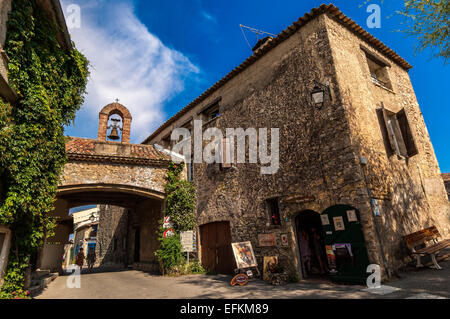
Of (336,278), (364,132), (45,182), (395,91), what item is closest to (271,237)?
(336,278)

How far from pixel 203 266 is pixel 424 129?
37.0ft

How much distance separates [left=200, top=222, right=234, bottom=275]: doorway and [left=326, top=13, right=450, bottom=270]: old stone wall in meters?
5.65

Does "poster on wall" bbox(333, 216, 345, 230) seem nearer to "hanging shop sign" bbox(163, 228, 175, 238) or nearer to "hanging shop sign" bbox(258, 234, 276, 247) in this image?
"hanging shop sign" bbox(258, 234, 276, 247)

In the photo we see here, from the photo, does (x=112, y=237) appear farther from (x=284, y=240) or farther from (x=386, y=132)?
(x=386, y=132)

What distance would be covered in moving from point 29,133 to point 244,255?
6.92 metres

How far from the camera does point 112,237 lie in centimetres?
2084

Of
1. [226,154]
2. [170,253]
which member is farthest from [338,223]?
[170,253]

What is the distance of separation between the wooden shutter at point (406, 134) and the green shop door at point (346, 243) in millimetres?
4437

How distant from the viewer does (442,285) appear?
5000 millimetres

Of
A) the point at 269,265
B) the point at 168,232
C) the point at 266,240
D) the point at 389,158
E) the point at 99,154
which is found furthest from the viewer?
the point at 168,232

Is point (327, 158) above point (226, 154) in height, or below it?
below

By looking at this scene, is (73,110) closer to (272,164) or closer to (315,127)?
(272,164)

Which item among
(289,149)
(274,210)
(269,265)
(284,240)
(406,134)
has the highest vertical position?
(406,134)

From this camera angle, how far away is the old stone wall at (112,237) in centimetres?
1809
